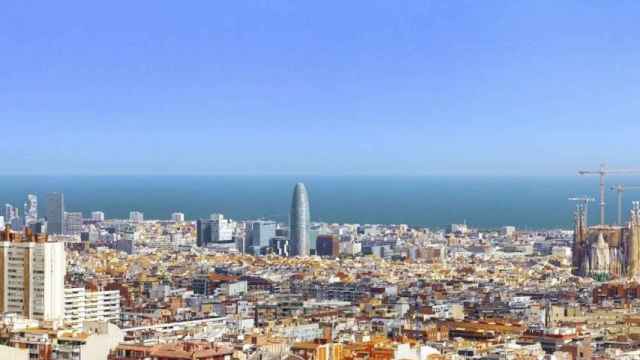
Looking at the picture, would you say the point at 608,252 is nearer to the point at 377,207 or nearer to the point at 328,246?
the point at 328,246

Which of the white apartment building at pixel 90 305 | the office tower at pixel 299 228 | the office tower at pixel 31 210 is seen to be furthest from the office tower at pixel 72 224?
the white apartment building at pixel 90 305

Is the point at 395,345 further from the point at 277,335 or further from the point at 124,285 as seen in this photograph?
the point at 124,285

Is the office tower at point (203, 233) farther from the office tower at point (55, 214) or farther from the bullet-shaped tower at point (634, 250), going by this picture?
the bullet-shaped tower at point (634, 250)

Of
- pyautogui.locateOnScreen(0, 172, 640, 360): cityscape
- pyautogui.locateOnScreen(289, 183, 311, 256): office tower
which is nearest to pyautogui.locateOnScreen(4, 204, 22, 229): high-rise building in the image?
pyautogui.locateOnScreen(0, 172, 640, 360): cityscape

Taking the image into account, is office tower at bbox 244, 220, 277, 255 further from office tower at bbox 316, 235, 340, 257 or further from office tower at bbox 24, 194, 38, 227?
office tower at bbox 24, 194, 38, 227

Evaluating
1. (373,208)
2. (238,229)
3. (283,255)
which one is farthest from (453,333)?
(373,208)

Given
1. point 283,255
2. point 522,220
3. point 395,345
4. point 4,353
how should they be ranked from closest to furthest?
point 4,353 → point 395,345 → point 283,255 → point 522,220
